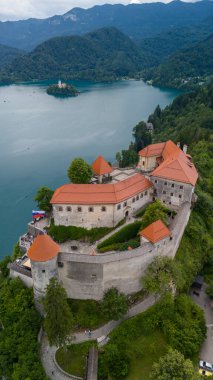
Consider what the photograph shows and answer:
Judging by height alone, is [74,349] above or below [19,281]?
below

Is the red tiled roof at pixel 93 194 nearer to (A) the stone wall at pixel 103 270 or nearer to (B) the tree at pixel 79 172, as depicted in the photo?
(B) the tree at pixel 79 172

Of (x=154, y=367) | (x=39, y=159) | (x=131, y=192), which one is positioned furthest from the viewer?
(x=39, y=159)

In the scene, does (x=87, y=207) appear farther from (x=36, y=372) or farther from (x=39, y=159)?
(x=39, y=159)

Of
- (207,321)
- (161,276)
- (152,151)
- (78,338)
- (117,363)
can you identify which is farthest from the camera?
(152,151)

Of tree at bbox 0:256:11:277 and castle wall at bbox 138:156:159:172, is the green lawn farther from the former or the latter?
castle wall at bbox 138:156:159:172

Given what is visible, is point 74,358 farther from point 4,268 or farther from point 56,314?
point 4,268

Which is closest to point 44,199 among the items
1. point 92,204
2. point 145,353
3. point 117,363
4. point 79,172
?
point 79,172

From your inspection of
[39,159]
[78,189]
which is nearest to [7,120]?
[39,159]

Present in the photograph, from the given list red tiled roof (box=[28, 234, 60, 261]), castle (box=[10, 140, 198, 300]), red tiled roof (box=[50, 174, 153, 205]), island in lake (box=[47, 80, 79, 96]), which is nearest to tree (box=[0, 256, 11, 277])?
castle (box=[10, 140, 198, 300])
